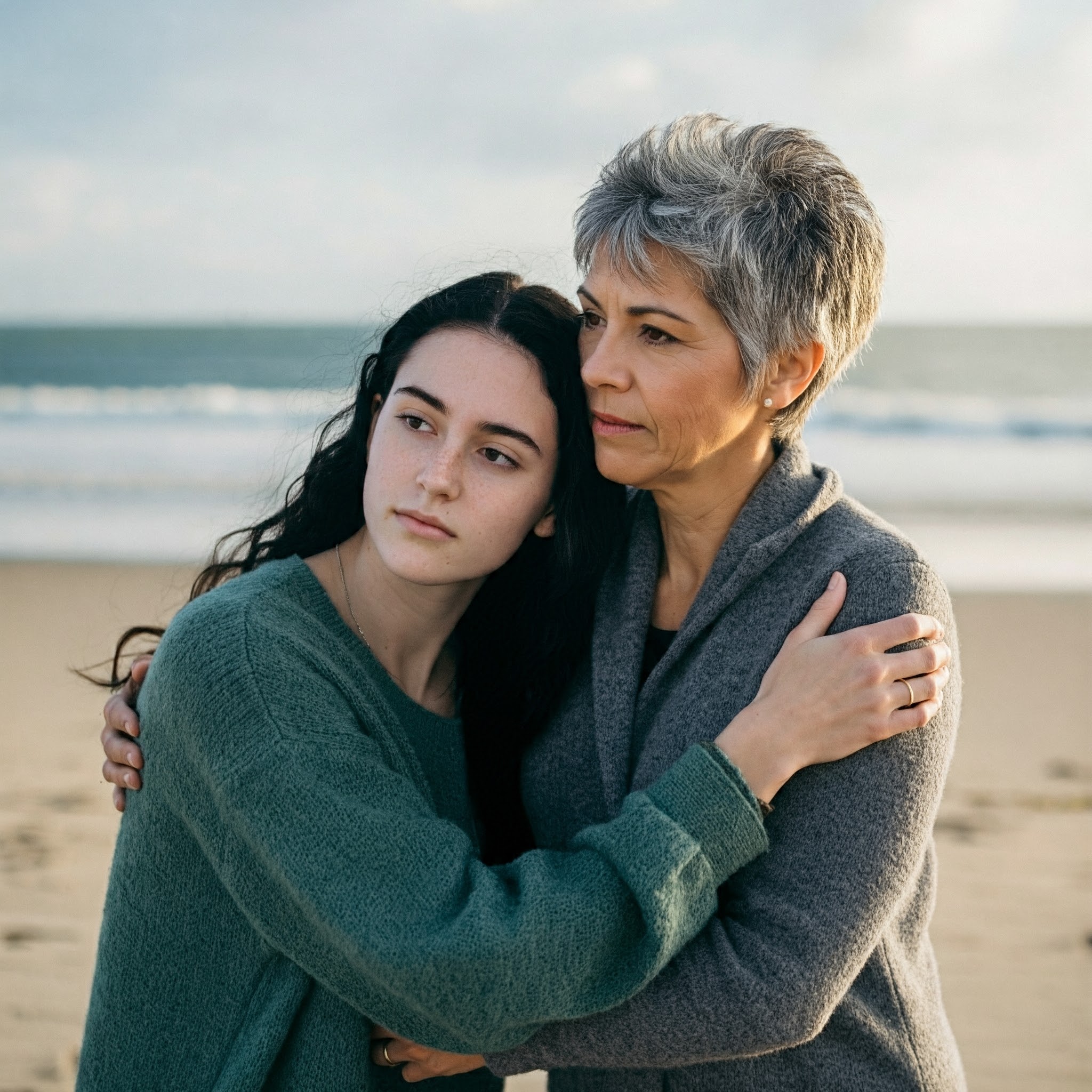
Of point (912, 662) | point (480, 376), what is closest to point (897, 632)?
point (912, 662)

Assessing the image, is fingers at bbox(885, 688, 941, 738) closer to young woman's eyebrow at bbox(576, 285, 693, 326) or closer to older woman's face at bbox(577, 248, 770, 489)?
older woman's face at bbox(577, 248, 770, 489)

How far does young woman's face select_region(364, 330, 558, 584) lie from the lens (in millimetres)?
2209

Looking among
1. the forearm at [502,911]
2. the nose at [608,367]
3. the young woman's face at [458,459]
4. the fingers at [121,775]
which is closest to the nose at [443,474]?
the young woman's face at [458,459]

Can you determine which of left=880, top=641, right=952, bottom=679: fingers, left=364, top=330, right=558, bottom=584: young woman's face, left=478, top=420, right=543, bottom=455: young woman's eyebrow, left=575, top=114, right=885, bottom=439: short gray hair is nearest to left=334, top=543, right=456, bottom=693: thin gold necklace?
left=364, top=330, right=558, bottom=584: young woman's face

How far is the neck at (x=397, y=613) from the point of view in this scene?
7.58 feet

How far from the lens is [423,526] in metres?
2.22

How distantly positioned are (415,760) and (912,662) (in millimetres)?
905

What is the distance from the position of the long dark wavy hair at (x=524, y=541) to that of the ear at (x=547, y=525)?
1cm

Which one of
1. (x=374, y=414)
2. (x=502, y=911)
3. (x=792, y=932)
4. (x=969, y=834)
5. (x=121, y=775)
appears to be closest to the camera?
(x=502, y=911)

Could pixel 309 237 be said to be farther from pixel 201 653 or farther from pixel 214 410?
pixel 201 653

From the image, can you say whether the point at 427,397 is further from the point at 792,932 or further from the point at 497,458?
the point at 792,932

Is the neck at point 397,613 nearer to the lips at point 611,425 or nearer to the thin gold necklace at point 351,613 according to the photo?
the thin gold necklace at point 351,613

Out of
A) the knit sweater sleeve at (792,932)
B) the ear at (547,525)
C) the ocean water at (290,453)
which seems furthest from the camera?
the ocean water at (290,453)

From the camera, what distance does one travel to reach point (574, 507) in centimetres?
241
